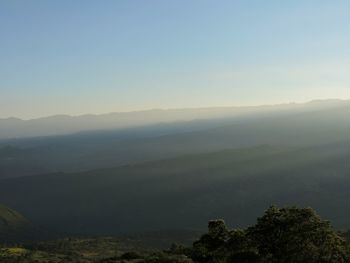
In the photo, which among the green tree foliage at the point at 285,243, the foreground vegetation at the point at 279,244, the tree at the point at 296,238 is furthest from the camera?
the foreground vegetation at the point at 279,244

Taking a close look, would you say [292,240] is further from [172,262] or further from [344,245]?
[172,262]

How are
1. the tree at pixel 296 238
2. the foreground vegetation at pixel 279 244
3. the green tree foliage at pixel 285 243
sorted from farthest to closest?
the foreground vegetation at pixel 279 244 → the green tree foliage at pixel 285 243 → the tree at pixel 296 238

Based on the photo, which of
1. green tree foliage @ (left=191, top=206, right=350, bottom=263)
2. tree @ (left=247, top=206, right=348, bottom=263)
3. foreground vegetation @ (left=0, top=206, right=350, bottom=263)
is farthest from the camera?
foreground vegetation @ (left=0, top=206, right=350, bottom=263)

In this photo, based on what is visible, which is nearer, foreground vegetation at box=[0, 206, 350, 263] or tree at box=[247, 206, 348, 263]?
tree at box=[247, 206, 348, 263]

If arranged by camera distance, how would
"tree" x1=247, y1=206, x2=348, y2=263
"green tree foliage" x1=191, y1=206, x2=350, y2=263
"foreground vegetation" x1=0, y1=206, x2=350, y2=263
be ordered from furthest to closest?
"foreground vegetation" x1=0, y1=206, x2=350, y2=263 < "green tree foliage" x1=191, y1=206, x2=350, y2=263 < "tree" x1=247, y1=206, x2=348, y2=263

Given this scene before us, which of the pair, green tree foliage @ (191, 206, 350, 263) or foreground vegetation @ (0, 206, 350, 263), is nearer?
green tree foliage @ (191, 206, 350, 263)

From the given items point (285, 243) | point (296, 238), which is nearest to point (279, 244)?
point (285, 243)

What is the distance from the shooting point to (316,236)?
47250mm

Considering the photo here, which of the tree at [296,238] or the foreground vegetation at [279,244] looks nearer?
the tree at [296,238]

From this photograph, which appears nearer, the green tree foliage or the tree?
the tree

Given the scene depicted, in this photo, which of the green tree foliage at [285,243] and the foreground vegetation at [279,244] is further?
the foreground vegetation at [279,244]

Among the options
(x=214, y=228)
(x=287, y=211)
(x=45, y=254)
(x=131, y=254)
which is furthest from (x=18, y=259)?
(x=287, y=211)

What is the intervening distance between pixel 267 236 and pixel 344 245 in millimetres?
7828

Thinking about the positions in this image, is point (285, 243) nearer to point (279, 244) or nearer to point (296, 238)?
point (279, 244)
